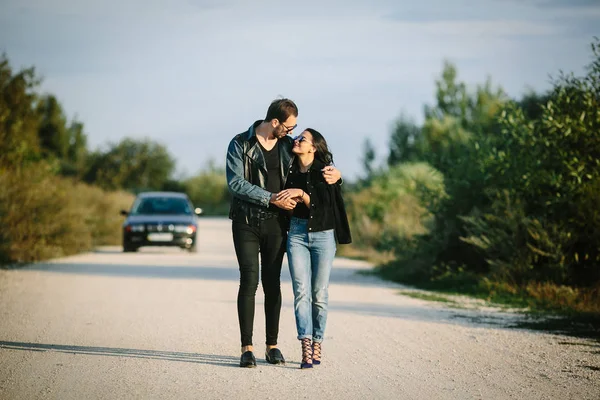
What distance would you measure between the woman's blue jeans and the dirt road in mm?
391

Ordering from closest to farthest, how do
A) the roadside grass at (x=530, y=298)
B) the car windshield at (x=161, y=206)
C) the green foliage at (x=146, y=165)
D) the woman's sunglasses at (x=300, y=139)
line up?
the woman's sunglasses at (x=300, y=139), the roadside grass at (x=530, y=298), the car windshield at (x=161, y=206), the green foliage at (x=146, y=165)

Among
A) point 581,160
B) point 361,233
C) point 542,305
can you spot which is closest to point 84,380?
point 542,305

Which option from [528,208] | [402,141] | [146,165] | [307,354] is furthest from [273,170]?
[146,165]

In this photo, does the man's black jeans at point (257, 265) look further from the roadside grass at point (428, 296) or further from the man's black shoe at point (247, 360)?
the roadside grass at point (428, 296)

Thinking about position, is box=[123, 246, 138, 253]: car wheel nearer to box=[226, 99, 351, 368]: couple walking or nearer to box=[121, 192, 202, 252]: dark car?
box=[121, 192, 202, 252]: dark car

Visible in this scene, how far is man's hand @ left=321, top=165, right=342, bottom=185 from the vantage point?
8.81 meters

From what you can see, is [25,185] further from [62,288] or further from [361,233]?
[361,233]

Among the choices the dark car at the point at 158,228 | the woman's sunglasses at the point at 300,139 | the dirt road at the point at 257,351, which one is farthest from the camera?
the dark car at the point at 158,228

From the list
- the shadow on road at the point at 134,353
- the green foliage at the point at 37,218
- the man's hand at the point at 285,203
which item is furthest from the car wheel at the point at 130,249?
the man's hand at the point at 285,203

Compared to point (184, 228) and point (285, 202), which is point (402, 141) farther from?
point (285, 202)

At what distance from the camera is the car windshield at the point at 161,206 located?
30461 millimetres

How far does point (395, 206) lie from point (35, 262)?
1358 centimetres

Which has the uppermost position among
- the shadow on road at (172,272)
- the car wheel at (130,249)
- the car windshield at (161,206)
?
the car windshield at (161,206)

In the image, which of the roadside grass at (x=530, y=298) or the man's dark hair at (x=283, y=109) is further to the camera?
the roadside grass at (x=530, y=298)
